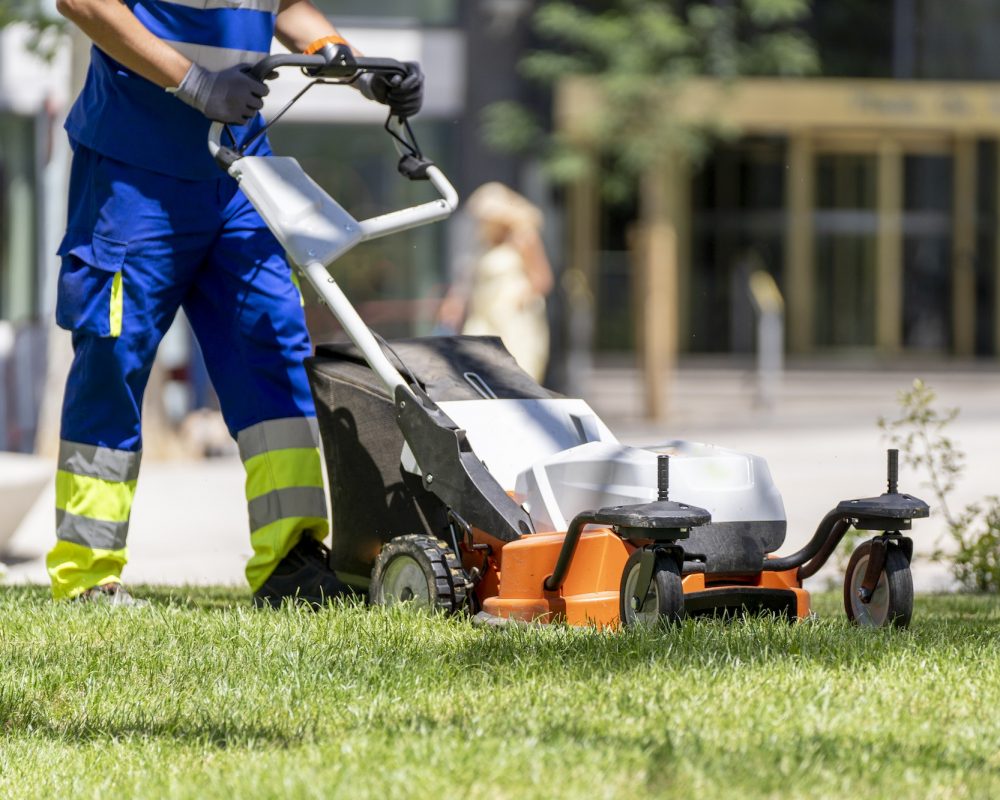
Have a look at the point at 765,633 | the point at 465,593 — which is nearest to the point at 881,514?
the point at 765,633

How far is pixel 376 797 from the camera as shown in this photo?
8.18 feet

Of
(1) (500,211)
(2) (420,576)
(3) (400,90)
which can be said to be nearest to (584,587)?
(2) (420,576)

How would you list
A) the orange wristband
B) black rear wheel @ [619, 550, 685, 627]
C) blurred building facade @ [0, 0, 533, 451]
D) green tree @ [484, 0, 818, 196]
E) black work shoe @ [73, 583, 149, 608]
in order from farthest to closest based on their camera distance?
1. green tree @ [484, 0, 818, 196]
2. blurred building facade @ [0, 0, 533, 451]
3. the orange wristband
4. black work shoe @ [73, 583, 149, 608]
5. black rear wheel @ [619, 550, 685, 627]

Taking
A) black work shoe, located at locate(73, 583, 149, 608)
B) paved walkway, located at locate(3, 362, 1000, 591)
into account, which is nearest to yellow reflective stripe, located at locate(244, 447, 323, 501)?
black work shoe, located at locate(73, 583, 149, 608)

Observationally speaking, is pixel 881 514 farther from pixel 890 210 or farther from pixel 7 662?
pixel 890 210

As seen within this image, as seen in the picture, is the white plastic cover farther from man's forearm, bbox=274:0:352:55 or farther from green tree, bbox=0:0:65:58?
green tree, bbox=0:0:65:58

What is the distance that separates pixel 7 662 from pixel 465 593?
3.36 ft

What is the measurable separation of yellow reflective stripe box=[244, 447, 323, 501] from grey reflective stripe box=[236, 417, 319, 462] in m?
0.02

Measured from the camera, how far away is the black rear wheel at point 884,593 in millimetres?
3863

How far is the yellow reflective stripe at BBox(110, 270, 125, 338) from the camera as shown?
4.48 m

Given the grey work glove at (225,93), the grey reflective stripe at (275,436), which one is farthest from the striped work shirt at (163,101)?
the grey reflective stripe at (275,436)

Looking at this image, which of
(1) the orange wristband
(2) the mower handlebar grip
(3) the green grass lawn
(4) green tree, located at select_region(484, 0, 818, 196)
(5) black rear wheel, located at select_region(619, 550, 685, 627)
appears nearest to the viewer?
(3) the green grass lawn

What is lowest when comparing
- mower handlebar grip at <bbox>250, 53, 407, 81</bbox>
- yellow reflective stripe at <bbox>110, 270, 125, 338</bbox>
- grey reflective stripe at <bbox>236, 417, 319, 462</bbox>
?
grey reflective stripe at <bbox>236, 417, 319, 462</bbox>

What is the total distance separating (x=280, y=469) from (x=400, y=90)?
3.44 ft
